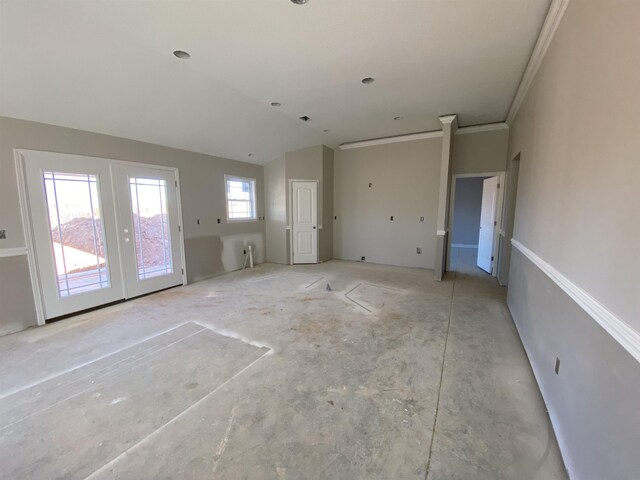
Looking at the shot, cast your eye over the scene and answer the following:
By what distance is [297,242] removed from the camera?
627 cm

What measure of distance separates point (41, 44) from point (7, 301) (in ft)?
8.61

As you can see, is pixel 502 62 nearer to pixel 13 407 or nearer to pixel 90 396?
pixel 90 396

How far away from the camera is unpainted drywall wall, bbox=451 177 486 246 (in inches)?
313

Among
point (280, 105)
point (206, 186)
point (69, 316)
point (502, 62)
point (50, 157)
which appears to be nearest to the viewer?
point (502, 62)

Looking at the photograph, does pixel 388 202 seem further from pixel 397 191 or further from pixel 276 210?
pixel 276 210

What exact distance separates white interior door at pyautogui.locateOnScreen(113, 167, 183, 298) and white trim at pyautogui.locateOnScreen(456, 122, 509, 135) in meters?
5.40

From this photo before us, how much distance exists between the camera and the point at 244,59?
2742 mm

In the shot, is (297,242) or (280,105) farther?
(297,242)

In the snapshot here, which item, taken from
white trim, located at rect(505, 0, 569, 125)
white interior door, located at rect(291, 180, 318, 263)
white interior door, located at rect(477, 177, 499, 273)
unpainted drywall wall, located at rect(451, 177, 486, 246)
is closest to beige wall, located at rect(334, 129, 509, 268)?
white interior door, located at rect(477, 177, 499, 273)

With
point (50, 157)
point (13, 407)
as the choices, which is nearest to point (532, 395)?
point (13, 407)

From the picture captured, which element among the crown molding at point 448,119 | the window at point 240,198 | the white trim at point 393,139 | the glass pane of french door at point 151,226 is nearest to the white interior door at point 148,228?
the glass pane of french door at point 151,226

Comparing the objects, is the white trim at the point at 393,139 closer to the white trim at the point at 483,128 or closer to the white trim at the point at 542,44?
the white trim at the point at 483,128

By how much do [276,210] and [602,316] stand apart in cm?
568

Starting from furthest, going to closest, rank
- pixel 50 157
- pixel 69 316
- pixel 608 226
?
pixel 69 316, pixel 50 157, pixel 608 226
